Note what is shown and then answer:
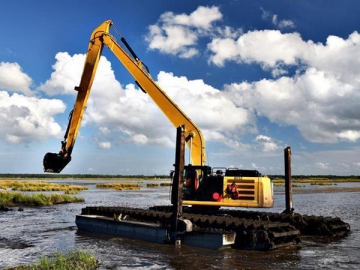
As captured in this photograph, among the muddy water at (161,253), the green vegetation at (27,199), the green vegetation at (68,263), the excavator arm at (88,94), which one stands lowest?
the muddy water at (161,253)

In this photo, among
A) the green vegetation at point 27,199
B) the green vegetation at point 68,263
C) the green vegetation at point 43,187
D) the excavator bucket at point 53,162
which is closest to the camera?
the green vegetation at point 68,263

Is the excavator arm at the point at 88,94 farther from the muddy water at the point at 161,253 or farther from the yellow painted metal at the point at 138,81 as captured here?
the muddy water at the point at 161,253

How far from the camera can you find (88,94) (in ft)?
65.0

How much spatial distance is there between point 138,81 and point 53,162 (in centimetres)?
580

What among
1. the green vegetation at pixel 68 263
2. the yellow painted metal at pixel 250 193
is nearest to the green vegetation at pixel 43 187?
the yellow painted metal at pixel 250 193

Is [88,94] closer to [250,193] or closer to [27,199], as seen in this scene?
[250,193]

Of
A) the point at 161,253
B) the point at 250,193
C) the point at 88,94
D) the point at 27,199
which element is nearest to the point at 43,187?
the point at 27,199

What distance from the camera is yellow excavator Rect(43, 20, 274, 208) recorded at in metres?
17.3

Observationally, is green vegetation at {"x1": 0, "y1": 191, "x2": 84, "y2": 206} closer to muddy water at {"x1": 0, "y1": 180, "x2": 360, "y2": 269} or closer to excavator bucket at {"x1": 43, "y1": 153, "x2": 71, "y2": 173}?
muddy water at {"x1": 0, "y1": 180, "x2": 360, "y2": 269}

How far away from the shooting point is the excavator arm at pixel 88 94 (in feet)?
62.0

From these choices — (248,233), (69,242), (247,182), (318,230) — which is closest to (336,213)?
(318,230)

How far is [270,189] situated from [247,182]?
1052 mm

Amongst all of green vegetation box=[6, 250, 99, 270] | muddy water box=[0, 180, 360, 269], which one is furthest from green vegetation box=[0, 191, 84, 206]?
green vegetation box=[6, 250, 99, 270]

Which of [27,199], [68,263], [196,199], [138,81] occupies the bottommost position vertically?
[68,263]
